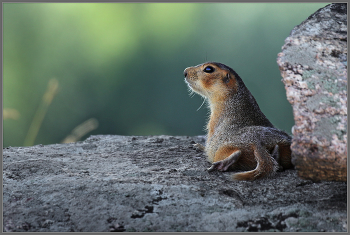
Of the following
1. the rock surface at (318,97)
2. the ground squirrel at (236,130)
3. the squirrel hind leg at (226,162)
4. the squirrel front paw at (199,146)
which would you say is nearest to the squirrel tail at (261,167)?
the ground squirrel at (236,130)

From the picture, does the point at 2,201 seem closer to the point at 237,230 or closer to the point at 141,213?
the point at 141,213

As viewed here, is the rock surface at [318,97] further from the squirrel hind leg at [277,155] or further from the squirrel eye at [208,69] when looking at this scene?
the squirrel eye at [208,69]

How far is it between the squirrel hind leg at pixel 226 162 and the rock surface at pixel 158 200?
0.06 metres

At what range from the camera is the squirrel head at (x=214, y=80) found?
3.78 meters

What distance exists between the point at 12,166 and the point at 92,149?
1240 millimetres

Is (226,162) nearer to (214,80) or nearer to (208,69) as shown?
(214,80)

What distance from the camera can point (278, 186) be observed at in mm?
2717

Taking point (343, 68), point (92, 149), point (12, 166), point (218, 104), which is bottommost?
point (92, 149)

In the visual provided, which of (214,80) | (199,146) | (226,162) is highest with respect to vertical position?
(214,80)

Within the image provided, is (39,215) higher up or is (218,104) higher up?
(218,104)

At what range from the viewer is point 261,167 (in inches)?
115

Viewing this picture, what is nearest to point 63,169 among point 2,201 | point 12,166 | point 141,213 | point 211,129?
point 12,166

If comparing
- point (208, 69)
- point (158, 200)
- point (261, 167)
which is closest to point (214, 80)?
point (208, 69)

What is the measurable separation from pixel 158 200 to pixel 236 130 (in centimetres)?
131
